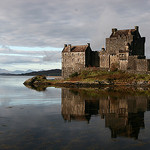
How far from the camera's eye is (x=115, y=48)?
222ft

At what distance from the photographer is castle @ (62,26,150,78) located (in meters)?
62.2

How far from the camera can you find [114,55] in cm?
6631

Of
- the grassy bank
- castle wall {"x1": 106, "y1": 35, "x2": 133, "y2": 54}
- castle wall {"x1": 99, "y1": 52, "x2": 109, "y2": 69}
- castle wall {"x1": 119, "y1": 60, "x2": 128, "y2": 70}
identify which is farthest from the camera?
castle wall {"x1": 99, "y1": 52, "x2": 109, "y2": 69}

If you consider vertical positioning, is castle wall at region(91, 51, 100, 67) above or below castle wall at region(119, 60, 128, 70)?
above

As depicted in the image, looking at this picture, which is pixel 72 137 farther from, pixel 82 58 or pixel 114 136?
pixel 82 58

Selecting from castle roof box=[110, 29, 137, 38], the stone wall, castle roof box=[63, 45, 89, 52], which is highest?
castle roof box=[110, 29, 137, 38]

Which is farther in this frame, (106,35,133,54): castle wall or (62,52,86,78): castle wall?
(62,52,86,78): castle wall

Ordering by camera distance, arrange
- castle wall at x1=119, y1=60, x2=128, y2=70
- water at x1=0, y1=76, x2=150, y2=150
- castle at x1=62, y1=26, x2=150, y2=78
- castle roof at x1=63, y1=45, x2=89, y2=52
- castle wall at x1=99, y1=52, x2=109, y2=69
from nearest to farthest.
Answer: water at x1=0, y1=76, x2=150, y2=150
castle at x1=62, y1=26, x2=150, y2=78
castle wall at x1=119, y1=60, x2=128, y2=70
castle wall at x1=99, y1=52, x2=109, y2=69
castle roof at x1=63, y1=45, x2=89, y2=52

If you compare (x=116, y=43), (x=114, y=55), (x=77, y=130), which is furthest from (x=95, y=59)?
(x=77, y=130)

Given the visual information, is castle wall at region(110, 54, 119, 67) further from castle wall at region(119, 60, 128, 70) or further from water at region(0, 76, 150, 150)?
water at region(0, 76, 150, 150)

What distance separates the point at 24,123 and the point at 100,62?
53.3 metres

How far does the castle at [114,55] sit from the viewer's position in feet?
204

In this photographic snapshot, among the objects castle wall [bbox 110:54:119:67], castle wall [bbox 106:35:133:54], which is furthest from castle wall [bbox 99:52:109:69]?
castle wall [bbox 106:35:133:54]

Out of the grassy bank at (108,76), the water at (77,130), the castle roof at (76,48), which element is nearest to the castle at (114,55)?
the castle roof at (76,48)
